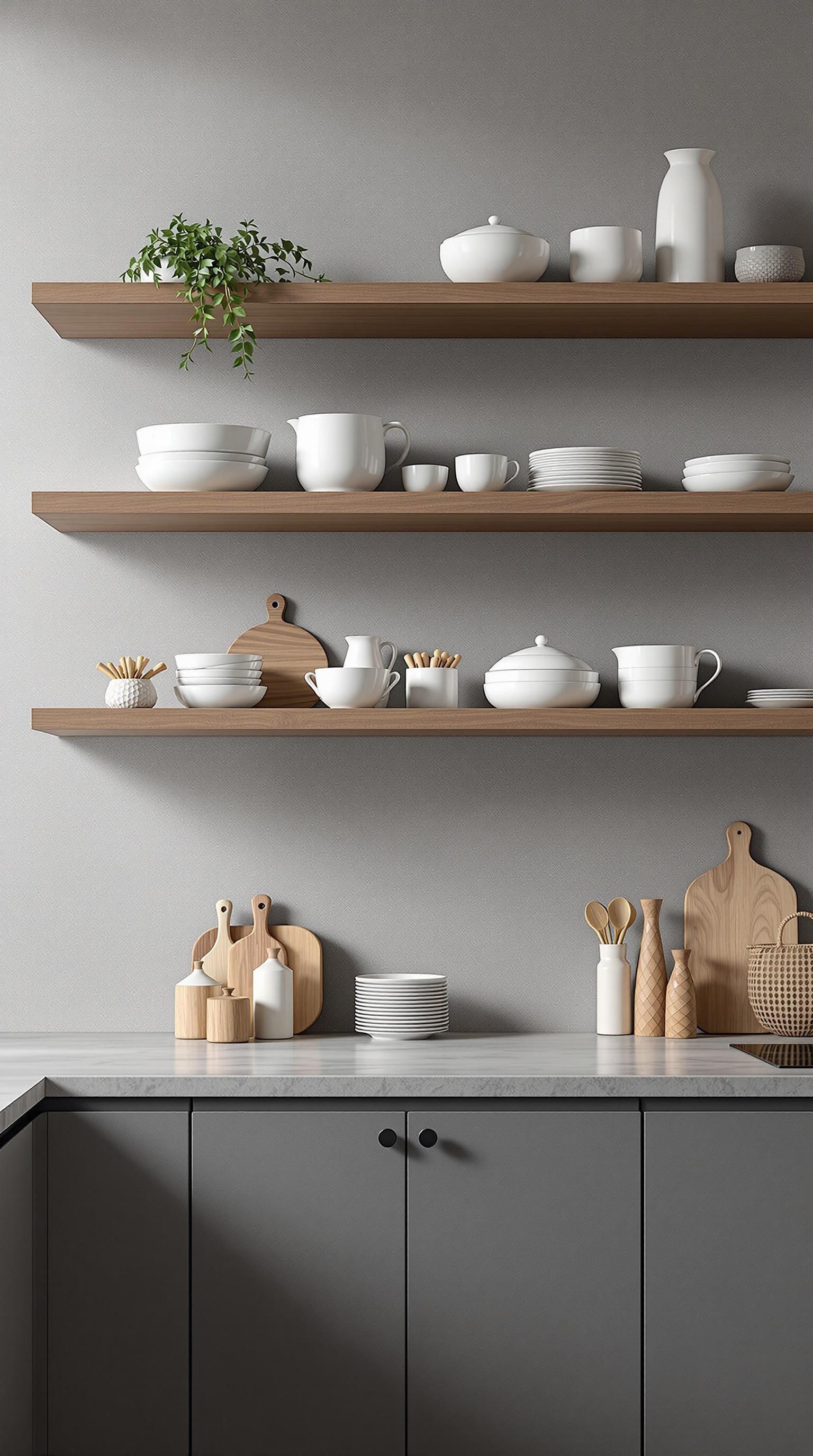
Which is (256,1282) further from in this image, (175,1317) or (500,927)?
(500,927)

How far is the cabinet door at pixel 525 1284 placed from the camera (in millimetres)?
2281

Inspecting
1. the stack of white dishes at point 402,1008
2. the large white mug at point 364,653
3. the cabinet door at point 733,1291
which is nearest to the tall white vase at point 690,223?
the large white mug at point 364,653

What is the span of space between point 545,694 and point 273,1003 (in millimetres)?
792

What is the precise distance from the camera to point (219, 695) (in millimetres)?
2682

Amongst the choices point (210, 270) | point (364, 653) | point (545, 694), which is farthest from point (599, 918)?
point (210, 270)

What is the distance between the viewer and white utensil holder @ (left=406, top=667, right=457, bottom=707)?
273 centimetres

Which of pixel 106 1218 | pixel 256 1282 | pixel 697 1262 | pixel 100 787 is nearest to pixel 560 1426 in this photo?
pixel 697 1262

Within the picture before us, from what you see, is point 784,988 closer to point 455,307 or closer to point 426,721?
point 426,721

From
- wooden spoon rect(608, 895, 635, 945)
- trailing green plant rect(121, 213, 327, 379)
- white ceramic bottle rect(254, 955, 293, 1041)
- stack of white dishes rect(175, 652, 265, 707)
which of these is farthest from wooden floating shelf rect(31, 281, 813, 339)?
white ceramic bottle rect(254, 955, 293, 1041)

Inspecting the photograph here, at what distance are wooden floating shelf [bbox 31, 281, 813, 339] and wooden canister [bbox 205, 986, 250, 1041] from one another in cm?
132

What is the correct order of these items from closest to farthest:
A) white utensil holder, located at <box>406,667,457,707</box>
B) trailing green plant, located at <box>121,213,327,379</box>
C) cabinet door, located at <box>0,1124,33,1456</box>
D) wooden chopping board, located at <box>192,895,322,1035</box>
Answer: cabinet door, located at <box>0,1124,33,1456</box>, trailing green plant, located at <box>121,213,327,379</box>, white utensil holder, located at <box>406,667,457,707</box>, wooden chopping board, located at <box>192,895,322,1035</box>

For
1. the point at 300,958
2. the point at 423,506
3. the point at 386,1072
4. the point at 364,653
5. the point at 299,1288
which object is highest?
the point at 423,506

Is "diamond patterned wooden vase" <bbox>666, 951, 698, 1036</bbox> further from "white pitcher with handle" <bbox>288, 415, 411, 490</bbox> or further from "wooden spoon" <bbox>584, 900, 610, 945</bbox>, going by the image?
"white pitcher with handle" <bbox>288, 415, 411, 490</bbox>

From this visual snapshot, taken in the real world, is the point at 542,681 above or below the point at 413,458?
below
